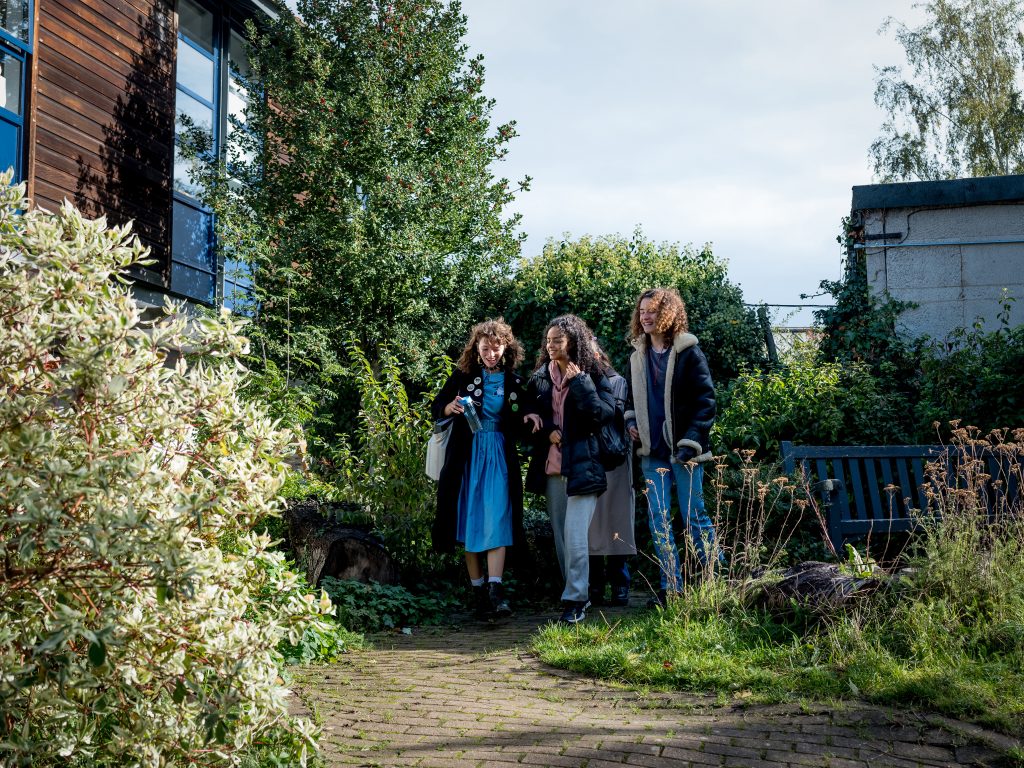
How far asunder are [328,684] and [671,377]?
302cm

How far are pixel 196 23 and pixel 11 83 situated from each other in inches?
175

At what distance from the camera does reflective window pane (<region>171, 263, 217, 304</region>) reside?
13000 mm

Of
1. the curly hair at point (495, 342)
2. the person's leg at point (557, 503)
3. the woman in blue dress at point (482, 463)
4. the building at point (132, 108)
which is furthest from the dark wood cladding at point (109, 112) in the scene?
the person's leg at point (557, 503)

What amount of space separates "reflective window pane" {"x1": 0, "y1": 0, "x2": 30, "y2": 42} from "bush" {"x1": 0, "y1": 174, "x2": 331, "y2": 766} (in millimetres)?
8200

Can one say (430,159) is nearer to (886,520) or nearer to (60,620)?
(886,520)

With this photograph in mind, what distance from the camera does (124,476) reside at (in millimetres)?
2936

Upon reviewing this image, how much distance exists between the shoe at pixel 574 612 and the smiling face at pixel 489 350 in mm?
1780

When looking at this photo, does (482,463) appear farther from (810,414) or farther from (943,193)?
(943,193)

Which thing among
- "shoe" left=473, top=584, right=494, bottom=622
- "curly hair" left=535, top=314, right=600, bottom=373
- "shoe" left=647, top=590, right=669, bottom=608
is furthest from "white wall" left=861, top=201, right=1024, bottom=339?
"shoe" left=473, top=584, right=494, bottom=622

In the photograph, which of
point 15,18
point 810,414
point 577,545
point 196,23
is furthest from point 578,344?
point 196,23

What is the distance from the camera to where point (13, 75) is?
10.1 m

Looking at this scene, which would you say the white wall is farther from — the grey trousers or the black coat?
the grey trousers

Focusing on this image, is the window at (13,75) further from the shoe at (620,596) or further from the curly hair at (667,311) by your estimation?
the shoe at (620,596)

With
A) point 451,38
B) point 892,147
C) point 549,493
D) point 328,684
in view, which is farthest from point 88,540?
point 892,147
